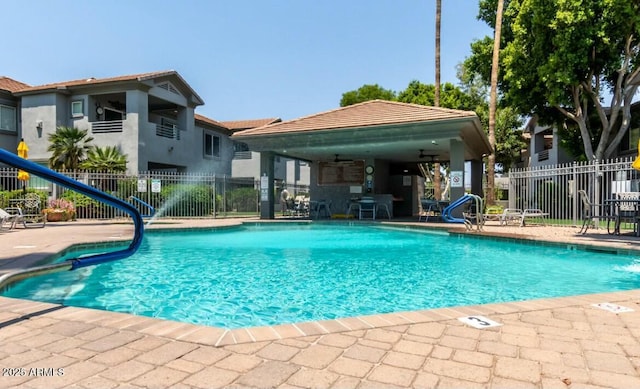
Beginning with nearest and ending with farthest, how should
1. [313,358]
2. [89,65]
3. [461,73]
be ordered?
[313,358] → [89,65] → [461,73]

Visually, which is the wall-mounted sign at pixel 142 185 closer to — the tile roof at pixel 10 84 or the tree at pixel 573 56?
the tile roof at pixel 10 84

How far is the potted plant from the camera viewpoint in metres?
15.3

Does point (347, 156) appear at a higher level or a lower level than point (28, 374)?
higher

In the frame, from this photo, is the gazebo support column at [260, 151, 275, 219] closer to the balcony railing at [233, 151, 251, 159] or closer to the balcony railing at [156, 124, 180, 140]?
the balcony railing at [156, 124, 180, 140]

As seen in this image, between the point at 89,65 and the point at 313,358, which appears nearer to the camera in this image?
the point at 313,358

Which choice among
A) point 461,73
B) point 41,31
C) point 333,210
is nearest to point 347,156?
point 333,210

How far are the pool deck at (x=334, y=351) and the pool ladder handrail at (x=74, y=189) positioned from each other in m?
1.03

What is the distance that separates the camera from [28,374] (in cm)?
211

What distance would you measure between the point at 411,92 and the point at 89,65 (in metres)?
21.6

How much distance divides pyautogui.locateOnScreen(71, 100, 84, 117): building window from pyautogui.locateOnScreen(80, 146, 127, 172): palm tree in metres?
3.69

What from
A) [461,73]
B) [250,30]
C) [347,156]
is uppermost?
[461,73]

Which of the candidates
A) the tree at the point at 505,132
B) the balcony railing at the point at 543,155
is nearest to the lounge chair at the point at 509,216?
the tree at the point at 505,132

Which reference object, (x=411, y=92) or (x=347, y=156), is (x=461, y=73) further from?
(x=347, y=156)

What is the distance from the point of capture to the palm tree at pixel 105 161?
18.1 metres
